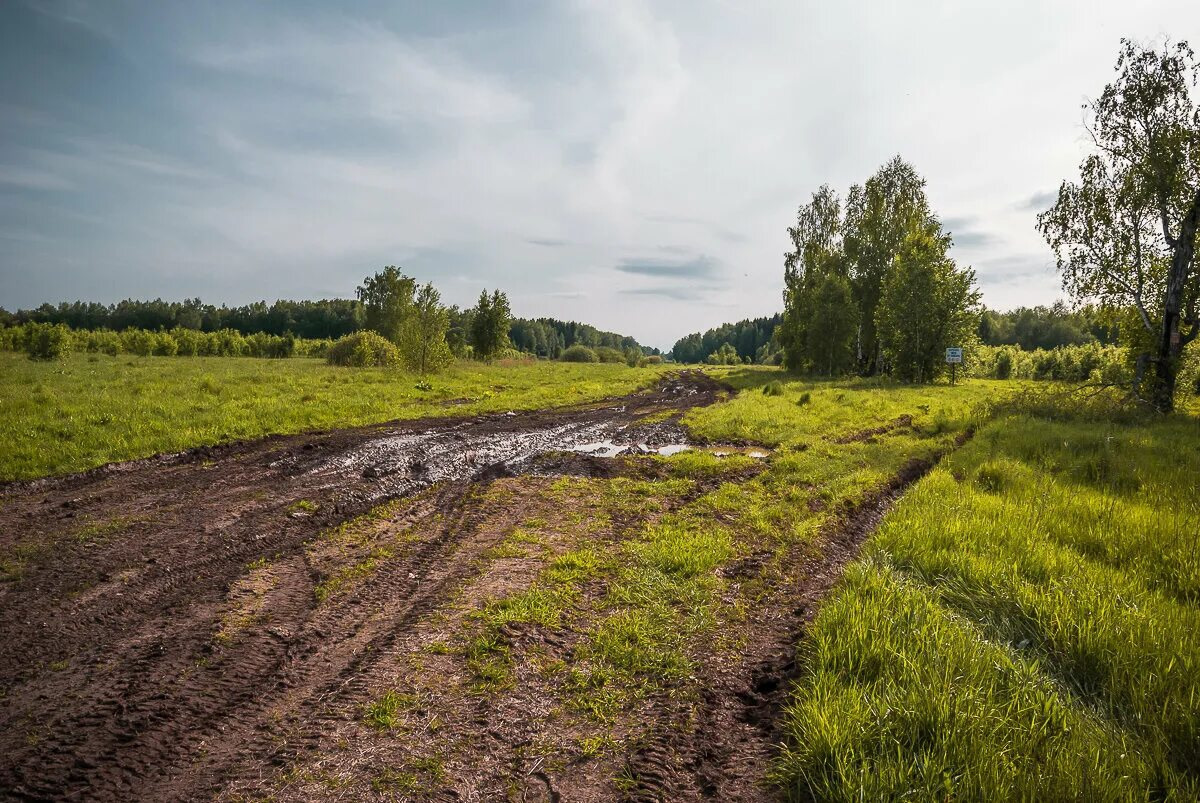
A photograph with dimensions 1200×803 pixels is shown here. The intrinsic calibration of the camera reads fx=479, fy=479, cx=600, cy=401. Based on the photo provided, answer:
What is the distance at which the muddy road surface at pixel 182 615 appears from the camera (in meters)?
3.00

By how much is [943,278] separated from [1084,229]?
17175 mm

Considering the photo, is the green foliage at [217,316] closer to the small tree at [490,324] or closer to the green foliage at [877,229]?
the small tree at [490,324]

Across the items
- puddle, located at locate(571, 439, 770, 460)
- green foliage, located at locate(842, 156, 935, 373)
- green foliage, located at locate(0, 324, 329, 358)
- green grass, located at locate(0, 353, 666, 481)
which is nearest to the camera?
green grass, located at locate(0, 353, 666, 481)

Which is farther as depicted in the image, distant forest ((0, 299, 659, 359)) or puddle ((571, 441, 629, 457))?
distant forest ((0, 299, 659, 359))

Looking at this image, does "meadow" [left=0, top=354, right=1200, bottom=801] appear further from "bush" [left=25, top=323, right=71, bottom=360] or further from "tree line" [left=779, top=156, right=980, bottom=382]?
"bush" [left=25, top=323, right=71, bottom=360]

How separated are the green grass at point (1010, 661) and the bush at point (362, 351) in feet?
155

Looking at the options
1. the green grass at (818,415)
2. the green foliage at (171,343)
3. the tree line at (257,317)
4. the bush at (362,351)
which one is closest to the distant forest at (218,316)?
the tree line at (257,317)

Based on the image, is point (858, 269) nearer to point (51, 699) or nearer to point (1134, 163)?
point (1134, 163)

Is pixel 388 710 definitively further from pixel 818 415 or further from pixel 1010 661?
pixel 818 415

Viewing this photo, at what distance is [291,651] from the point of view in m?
4.07

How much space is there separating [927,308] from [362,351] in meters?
48.9

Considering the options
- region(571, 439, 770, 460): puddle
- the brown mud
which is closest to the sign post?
region(571, 439, 770, 460): puddle

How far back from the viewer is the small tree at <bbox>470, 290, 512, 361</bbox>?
5244 cm

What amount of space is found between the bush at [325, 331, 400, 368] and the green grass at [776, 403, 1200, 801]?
47.2m
